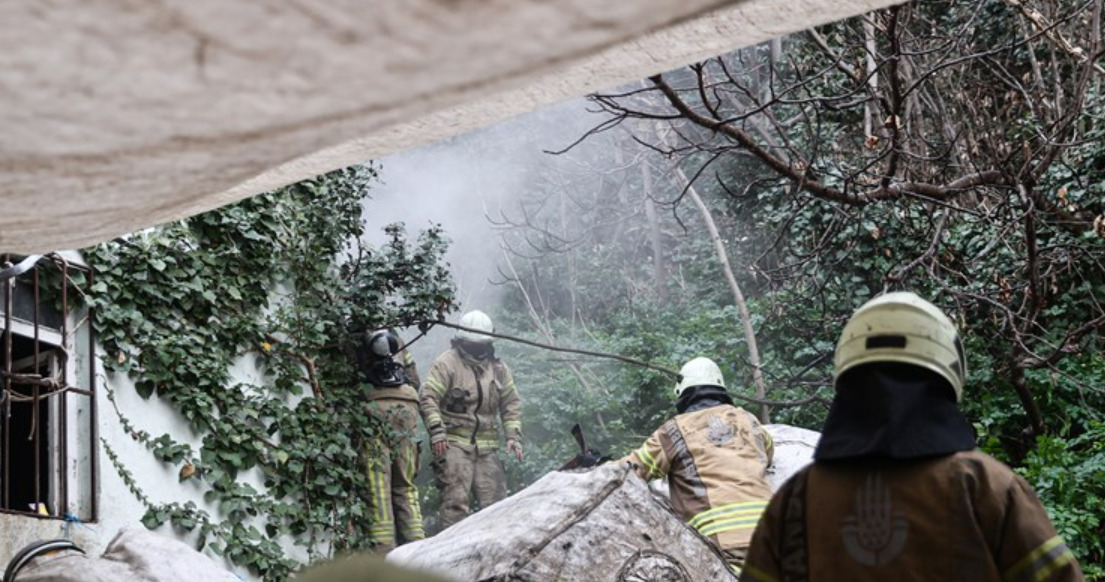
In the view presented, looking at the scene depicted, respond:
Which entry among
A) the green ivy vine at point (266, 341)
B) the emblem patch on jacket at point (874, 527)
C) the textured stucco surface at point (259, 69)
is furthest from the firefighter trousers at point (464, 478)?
the textured stucco surface at point (259, 69)

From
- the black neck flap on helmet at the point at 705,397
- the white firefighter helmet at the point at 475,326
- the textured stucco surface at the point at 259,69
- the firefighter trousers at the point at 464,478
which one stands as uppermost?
the white firefighter helmet at the point at 475,326

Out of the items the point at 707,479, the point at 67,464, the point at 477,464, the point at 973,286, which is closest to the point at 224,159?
Result: the point at 707,479

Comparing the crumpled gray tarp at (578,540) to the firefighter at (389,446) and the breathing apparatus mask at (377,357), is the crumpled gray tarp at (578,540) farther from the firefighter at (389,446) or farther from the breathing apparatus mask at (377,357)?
the breathing apparatus mask at (377,357)

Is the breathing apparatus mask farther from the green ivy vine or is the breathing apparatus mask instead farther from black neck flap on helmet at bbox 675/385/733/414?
black neck flap on helmet at bbox 675/385/733/414

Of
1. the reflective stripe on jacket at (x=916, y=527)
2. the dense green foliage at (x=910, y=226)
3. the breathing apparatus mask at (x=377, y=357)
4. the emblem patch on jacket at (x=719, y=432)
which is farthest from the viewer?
the breathing apparatus mask at (x=377, y=357)

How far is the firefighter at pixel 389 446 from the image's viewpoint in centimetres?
1086

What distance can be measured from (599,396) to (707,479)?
10503 mm

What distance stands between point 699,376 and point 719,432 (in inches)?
17.2

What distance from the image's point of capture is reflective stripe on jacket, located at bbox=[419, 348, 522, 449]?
12.4m

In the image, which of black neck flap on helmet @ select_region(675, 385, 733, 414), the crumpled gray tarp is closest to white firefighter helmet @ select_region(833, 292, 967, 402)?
the crumpled gray tarp

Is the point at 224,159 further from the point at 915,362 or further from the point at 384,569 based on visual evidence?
the point at 915,362

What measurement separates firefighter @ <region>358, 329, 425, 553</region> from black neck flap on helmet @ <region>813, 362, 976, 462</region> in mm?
8311

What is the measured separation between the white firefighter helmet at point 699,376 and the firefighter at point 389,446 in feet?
15.4

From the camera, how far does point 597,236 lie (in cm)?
2344
